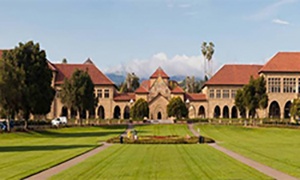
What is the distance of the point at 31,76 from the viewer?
6106 centimetres

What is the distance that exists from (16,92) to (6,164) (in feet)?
103

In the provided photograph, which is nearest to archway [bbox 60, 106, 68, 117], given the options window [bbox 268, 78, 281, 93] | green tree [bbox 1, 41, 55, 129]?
green tree [bbox 1, 41, 55, 129]

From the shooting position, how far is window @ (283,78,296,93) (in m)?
106

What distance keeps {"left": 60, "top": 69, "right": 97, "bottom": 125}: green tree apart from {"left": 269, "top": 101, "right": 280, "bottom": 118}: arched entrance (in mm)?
45990

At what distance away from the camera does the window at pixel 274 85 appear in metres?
106

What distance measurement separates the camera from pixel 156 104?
10762cm

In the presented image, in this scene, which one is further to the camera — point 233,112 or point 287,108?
point 233,112

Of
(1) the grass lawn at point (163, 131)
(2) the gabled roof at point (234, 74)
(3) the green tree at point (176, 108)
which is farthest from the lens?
(2) the gabled roof at point (234, 74)

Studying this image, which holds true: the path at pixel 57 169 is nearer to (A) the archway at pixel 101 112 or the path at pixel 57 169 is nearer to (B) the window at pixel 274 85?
(B) the window at pixel 274 85

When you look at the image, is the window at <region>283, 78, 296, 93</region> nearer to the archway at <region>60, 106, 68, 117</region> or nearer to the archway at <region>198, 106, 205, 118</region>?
the archway at <region>198, 106, 205, 118</region>

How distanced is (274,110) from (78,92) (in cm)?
5075

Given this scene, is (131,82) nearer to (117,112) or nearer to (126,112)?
(117,112)

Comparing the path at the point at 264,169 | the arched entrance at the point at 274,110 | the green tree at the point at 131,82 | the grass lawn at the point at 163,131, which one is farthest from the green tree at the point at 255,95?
the green tree at the point at 131,82

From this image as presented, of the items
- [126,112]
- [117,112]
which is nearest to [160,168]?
[126,112]
